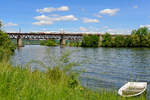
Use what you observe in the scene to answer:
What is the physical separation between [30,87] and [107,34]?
133 meters

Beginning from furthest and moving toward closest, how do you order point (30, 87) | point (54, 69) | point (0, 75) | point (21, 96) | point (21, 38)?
1. point (21, 38)
2. point (54, 69)
3. point (0, 75)
4. point (30, 87)
5. point (21, 96)

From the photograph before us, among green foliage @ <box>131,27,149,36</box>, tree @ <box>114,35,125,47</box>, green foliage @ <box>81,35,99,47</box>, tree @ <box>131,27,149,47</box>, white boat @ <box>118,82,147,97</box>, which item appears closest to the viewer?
white boat @ <box>118,82,147,97</box>

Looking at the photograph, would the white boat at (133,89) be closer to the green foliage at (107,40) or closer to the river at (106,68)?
the river at (106,68)

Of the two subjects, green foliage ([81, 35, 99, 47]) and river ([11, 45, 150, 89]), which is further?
green foliage ([81, 35, 99, 47])

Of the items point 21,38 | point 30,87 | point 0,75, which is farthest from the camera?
point 21,38

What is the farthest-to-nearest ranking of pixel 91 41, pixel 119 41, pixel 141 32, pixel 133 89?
1. pixel 91 41
2. pixel 119 41
3. pixel 141 32
4. pixel 133 89

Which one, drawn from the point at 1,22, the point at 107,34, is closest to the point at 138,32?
the point at 107,34

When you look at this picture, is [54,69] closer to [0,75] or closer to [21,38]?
[0,75]

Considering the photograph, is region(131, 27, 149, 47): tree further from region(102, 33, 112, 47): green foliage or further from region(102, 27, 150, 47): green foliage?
region(102, 33, 112, 47): green foliage

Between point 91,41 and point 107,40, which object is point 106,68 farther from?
point 91,41

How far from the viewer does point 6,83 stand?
25.3ft

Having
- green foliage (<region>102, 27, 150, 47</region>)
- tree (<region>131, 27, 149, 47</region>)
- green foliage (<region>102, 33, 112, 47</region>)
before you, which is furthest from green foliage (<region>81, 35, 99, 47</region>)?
tree (<region>131, 27, 149, 47</region>)

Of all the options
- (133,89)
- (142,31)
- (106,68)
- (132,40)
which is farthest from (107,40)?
(133,89)

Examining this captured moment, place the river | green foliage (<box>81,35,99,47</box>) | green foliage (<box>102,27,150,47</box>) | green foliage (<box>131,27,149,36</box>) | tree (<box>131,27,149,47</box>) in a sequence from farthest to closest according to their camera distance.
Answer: green foliage (<box>81,35,99,47</box>)
green foliage (<box>131,27,149,36</box>)
tree (<box>131,27,149,47</box>)
green foliage (<box>102,27,150,47</box>)
the river
